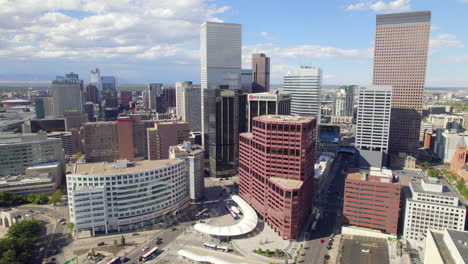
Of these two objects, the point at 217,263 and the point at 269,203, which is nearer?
the point at 217,263

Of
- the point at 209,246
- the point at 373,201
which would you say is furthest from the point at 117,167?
the point at 373,201

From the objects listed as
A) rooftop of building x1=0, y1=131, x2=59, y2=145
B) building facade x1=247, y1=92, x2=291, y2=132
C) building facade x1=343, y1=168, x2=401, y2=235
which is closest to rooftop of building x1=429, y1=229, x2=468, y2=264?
building facade x1=343, y1=168, x2=401, y2=235

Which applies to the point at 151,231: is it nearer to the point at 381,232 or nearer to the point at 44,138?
the point at 381,232

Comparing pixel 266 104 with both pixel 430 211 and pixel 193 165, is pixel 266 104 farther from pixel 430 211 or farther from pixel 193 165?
pixel 430 211

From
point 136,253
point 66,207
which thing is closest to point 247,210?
point 136,253

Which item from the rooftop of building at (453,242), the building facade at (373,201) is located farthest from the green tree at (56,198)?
the rooftop of building at (453,242)

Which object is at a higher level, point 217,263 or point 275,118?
point 275,118

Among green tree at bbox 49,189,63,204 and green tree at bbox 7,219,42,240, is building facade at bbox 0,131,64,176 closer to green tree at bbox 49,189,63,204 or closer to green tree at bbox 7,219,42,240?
green tree at bbox 49,189,63,204
